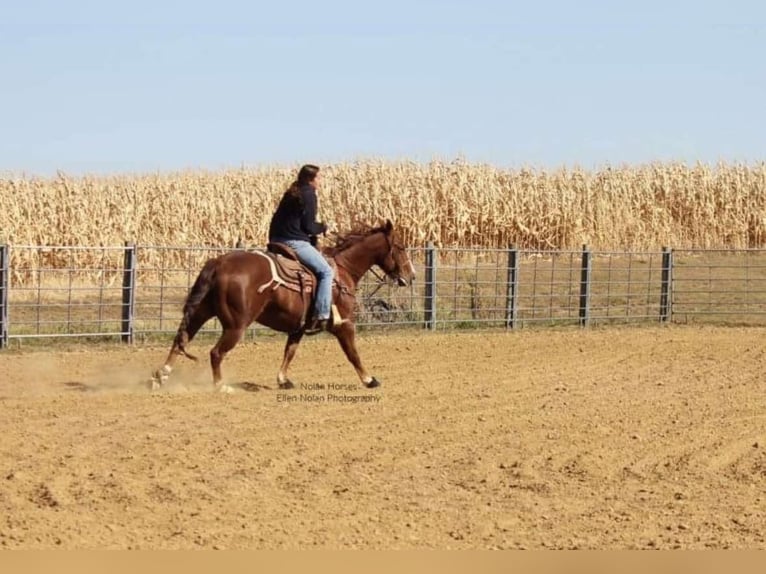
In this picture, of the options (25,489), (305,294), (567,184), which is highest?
(567,184)

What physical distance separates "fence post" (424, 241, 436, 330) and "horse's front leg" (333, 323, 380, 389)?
7.35 metres

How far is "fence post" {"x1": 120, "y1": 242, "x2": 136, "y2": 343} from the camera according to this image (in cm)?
1781

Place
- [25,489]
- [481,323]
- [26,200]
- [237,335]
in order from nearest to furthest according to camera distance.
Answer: [25,489] → [237,335] → [481,323] → [26,200]

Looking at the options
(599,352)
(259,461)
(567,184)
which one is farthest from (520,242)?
(259,461)

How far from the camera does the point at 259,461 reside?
9031 mm

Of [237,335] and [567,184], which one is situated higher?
[567,184]

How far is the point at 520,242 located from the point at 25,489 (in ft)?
86.9

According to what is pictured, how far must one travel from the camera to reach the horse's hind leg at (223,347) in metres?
12.7

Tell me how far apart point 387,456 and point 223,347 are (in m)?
3.78

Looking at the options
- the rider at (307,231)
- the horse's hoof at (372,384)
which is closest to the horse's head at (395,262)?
the rider at (307,231)

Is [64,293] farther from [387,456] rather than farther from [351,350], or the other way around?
[387,456]

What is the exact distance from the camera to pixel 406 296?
21719 mm

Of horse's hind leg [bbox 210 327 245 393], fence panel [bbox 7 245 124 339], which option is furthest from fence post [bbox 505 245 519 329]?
horse's hind leg [bbox 210 327 245 393]

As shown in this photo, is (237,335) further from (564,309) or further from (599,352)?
(564,309)
